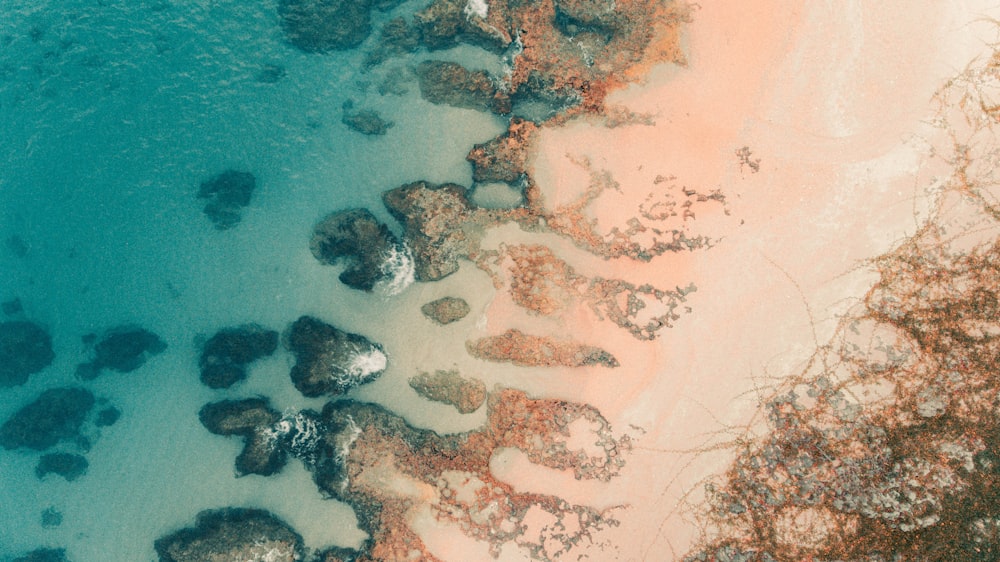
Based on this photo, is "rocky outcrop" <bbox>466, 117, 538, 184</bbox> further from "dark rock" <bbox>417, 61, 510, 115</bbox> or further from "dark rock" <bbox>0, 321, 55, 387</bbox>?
"dark rock" <bbox>0, 321, 55, 387</bbox>

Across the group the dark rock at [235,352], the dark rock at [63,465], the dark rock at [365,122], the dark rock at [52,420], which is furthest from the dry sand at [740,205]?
the dark rock at [52,420]

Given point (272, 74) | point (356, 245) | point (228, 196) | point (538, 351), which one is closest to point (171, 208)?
point (228, 196)

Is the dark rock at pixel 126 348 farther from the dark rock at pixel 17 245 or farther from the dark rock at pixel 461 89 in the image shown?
the dark rock at pixel 461 89

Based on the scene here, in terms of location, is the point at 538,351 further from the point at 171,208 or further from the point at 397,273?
the point at 171,208

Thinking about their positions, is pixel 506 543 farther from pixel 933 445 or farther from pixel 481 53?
pixel 481 53

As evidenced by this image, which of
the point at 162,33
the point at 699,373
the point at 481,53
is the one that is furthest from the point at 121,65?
the point at 699,373
